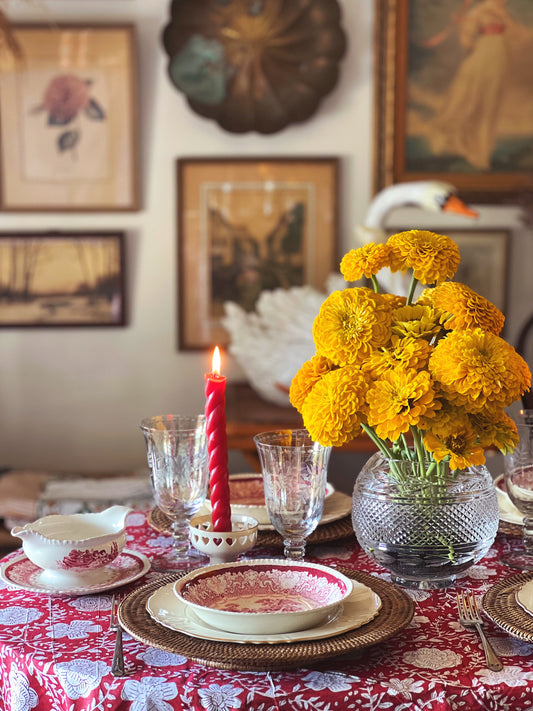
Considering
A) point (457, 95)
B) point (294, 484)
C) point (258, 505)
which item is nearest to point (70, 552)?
point (294, 484)

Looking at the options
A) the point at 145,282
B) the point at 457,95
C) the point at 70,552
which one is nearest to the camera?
Answer: the point at 70,552

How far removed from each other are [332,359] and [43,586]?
476mm

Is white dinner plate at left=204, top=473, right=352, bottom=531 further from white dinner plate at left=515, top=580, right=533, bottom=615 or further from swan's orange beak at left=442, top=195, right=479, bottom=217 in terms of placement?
swan's orange beak at left=442, top=195, right=479, bottom=217

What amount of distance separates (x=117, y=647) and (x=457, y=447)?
1.48ft

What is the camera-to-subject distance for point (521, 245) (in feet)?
9.66

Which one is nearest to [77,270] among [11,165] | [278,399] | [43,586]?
[11,165]

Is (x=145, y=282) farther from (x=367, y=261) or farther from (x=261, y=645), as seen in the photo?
(x=261, y=645)

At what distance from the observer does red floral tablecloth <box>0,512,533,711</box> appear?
2.68ft

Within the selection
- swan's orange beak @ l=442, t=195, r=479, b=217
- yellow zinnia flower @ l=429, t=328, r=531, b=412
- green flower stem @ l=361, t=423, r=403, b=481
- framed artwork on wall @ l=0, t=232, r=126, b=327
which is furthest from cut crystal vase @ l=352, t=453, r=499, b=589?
framed artwork on wall @ l=0, t=232, r=126, b=327

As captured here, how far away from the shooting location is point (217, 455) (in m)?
1.13

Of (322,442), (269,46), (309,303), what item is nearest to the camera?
(322,442)

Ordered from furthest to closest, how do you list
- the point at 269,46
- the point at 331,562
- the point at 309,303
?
the point at 269,46
the point at 309,303
the point at 331,562

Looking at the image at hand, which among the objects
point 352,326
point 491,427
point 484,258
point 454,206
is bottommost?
point 491,427

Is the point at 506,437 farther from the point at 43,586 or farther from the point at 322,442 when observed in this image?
the point at 43,586
